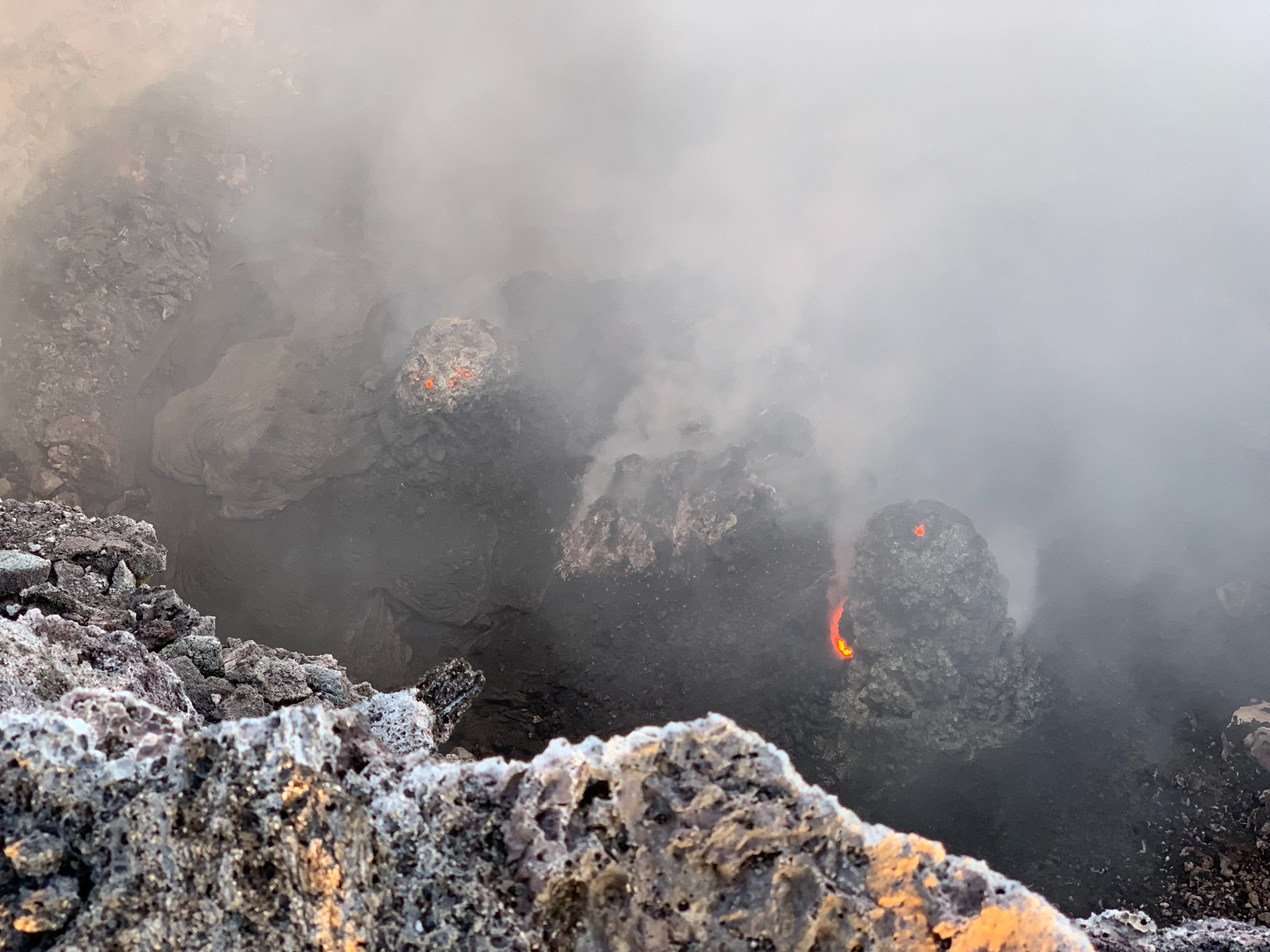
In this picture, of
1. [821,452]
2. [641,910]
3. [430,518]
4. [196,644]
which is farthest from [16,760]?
[821,452]

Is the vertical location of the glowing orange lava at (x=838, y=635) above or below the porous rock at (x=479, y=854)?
above

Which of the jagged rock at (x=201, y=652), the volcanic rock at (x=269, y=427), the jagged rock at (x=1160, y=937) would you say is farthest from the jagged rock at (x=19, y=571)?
the jagged rock at (x=1160, y=937)

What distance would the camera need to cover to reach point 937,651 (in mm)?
14805

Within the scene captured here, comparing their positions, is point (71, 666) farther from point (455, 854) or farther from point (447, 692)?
point (447, 692)

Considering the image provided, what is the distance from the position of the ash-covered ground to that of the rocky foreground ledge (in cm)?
1081

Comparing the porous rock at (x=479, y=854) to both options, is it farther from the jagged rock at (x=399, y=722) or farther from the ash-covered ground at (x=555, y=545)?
the ash-covered ground at (x=555, y=545)

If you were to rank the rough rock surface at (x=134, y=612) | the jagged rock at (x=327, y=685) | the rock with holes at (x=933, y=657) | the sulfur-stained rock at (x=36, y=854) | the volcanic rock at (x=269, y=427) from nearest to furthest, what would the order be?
1. the sulfur-stained rock at (x=36, y=854)
2. the rough rock surface at (x=134, y=612)
3. the jagged rock at (x=327, y=685)
4. the rock with holes at (x=933, y=657)
5. the volcanic rock at (x=269, y=427)

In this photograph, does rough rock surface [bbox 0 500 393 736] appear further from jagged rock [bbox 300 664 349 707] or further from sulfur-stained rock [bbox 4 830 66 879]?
sulfur-stained rock [bbox 4 830 66 879]

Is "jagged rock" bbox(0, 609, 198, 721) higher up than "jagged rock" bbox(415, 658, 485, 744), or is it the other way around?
"jagged rock" bbox(415, 658, 485, 744)

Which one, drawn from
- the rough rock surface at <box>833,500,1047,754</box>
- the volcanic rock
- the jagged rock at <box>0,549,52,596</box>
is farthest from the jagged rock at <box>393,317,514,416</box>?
the jagged rock at <box>0,549,52,596</box>

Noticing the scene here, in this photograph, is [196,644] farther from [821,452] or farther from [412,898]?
[821,452]

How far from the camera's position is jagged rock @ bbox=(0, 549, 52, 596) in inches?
274

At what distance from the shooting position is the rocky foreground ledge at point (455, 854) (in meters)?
3.58

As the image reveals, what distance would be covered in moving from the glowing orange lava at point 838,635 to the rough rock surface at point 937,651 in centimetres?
17
